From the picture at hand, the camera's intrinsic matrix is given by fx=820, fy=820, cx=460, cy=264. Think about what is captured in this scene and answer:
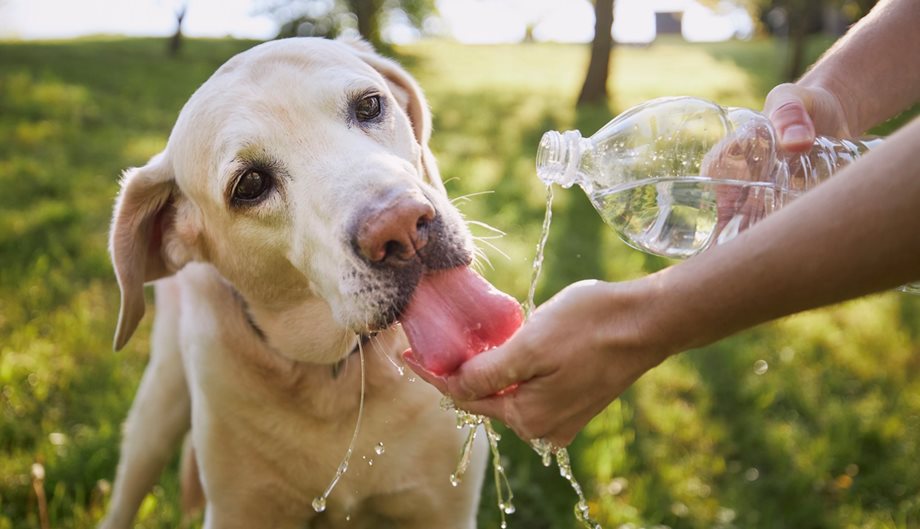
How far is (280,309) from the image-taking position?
247 centimetres

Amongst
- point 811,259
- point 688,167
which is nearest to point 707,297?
point 811,259

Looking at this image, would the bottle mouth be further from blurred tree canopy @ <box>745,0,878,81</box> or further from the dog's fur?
blurred tree canopy @ <box>745,0,878,81</box>

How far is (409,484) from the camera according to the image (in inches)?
99.3

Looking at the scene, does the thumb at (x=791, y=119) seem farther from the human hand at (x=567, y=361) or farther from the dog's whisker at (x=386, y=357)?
the dog's whisker at (x=386, y=357)

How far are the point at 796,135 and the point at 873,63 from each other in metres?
0.57

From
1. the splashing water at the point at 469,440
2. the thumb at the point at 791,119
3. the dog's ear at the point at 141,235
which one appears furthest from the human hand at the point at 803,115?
the dog's ear at the point at 141,235

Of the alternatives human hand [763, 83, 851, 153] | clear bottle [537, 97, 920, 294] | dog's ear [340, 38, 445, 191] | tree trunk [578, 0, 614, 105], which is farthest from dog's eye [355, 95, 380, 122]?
tree trunk [578, 0, 614, 105]

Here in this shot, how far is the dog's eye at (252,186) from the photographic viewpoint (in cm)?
219

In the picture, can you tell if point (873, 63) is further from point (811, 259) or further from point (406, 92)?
point (406, 92)

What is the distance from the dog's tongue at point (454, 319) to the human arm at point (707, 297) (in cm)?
6

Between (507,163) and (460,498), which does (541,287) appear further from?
(507,163)

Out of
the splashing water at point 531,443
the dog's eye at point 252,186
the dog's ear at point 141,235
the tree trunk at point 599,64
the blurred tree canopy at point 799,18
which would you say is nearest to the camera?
the splashing water at point 531,443

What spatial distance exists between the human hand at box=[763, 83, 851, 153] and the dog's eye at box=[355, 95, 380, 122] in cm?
106

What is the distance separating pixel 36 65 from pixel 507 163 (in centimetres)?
888
